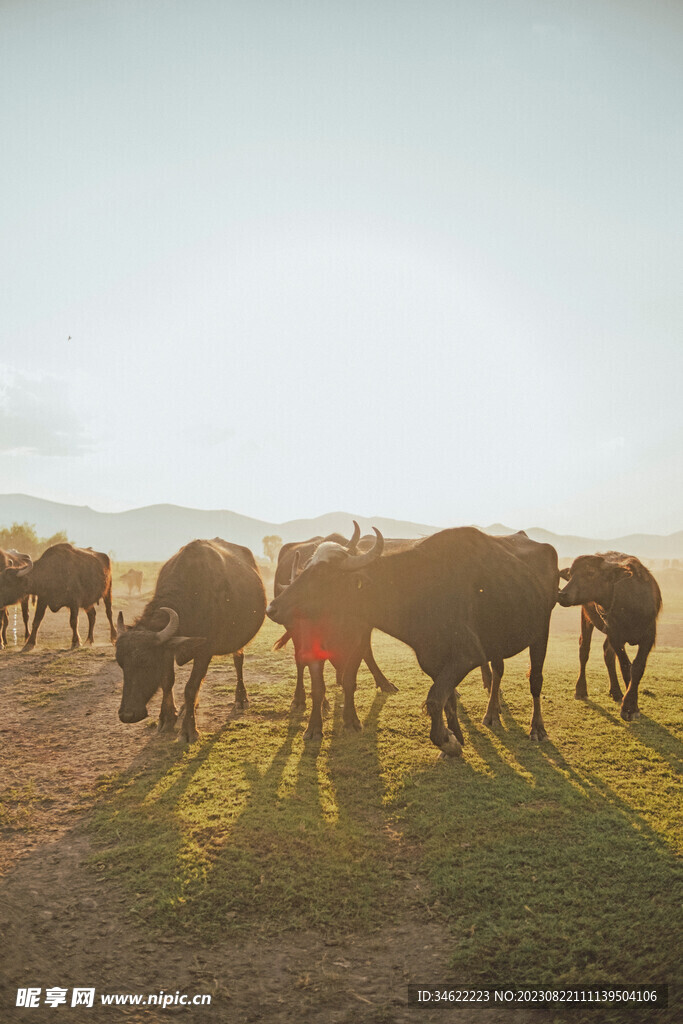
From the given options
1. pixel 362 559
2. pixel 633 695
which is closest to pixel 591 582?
pixel 633 695

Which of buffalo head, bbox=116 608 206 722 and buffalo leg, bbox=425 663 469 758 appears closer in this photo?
buffalo leg, bbox=425 663 469 758

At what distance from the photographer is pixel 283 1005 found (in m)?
3.75

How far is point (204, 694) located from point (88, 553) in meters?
9.12

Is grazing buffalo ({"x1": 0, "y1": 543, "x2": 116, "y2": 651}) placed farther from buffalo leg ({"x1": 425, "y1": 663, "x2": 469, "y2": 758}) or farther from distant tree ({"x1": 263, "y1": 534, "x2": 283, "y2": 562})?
distant tree ({"x1": 263, "y1": 534, "x2": 283, "y2": 562})

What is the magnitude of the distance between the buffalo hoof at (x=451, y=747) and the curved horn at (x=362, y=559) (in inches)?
96.7

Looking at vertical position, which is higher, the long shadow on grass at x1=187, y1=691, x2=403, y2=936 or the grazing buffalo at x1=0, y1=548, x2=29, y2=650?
the grazing buffalo at x1=0, y1=548, x2=29, y2=650

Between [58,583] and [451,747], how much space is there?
1395 cm

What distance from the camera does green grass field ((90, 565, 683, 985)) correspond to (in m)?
4.34

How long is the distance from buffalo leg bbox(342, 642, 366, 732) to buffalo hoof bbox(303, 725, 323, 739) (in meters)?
0.50

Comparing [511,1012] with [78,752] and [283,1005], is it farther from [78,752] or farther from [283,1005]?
[78,752]

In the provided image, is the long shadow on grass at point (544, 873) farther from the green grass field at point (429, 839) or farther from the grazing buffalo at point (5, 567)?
the grazing buffalo at point (5, 567)

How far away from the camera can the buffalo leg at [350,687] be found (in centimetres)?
908

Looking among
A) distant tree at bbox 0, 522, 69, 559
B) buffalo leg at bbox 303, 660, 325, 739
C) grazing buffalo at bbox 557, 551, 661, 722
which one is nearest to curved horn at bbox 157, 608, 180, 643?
buffalo leg at bbox 303, 660, 325, 739

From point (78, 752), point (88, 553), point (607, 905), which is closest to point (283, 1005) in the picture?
point (607, 905)
